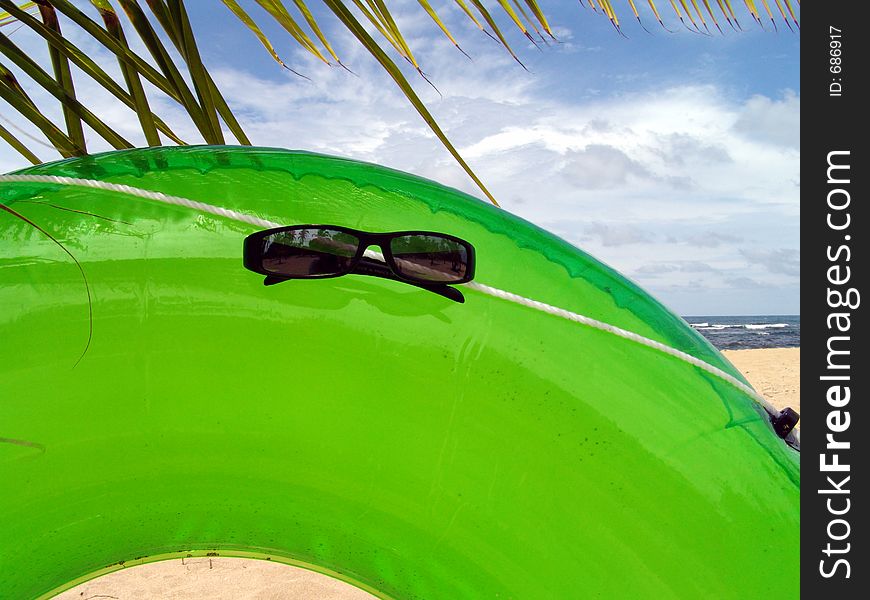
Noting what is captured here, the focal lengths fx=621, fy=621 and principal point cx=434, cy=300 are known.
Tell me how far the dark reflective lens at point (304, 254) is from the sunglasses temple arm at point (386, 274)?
0.06ft

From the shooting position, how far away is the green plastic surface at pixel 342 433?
79cm

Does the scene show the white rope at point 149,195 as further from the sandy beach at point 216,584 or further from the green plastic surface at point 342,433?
the sandy beach at point 216,584

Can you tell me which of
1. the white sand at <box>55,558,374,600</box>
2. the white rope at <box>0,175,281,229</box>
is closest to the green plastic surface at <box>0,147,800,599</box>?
the white rope at <box>0,175,281,229</box>

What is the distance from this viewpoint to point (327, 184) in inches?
35.1

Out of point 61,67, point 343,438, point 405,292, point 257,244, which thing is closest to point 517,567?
point 343,438

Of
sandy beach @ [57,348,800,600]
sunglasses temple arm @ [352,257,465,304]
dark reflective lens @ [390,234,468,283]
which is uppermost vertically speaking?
dark reflective lens @ [390,234,468,283]

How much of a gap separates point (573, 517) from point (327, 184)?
56 centimetres

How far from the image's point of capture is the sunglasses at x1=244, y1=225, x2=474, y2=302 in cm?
80

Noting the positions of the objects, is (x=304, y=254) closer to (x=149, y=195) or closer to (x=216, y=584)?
(x=149, y=195)
